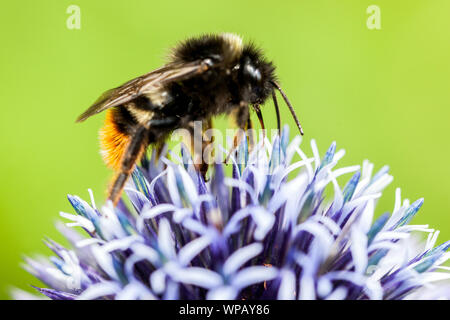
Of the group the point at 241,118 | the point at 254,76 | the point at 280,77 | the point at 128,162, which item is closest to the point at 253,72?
the point at 254,76

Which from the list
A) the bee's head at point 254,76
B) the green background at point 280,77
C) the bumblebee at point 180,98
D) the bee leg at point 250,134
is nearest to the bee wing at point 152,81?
the bumblebee at point 180,98

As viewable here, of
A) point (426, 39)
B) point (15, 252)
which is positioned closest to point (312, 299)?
point (15, 252)

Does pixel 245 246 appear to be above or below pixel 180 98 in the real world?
below

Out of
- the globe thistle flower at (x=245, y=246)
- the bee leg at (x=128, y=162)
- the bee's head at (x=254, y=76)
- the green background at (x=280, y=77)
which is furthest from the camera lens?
the green background at (x=280, y=77)

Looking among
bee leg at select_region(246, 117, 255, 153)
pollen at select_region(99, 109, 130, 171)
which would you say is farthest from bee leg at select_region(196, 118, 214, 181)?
pollen at select_region(99, 109, 130, 171)

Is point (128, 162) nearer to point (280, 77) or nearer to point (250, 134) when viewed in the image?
point (250, 134)

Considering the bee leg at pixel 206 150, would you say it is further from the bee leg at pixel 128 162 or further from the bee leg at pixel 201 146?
the bee leg at pixel 128 162

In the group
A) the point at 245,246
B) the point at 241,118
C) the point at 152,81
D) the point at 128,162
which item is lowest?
the point at 245,246
